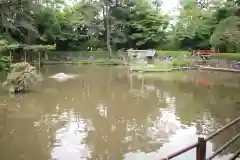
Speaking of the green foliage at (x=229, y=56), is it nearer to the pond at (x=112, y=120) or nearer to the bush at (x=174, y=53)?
the bush at (x=174, y=53)

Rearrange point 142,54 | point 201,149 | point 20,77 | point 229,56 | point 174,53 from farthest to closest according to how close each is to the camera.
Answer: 1. point 174,53
2. point 142,54
3. point 229,56
4. point 20,77
5. point 201,149

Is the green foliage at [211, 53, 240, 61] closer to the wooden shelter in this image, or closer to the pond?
the wooden shelter

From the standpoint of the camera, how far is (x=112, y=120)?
1008 cm

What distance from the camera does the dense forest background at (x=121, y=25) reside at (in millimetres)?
33938

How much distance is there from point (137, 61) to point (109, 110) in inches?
790

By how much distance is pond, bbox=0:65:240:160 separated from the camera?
7.36 m

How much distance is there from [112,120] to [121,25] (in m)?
31.1

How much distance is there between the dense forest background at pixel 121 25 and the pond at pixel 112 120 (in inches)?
730

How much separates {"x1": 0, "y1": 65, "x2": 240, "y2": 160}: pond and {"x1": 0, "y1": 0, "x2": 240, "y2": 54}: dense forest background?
18.5 meters

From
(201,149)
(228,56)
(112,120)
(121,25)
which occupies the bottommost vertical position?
(112,120)

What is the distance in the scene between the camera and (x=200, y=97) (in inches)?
568

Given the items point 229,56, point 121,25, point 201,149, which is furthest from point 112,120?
point 121,25

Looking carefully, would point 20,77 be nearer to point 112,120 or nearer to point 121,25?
point 112,120

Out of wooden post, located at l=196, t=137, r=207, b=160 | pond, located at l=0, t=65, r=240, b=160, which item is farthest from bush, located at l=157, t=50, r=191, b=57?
wooden post, located at l=196, t=137, r=207, b=160
